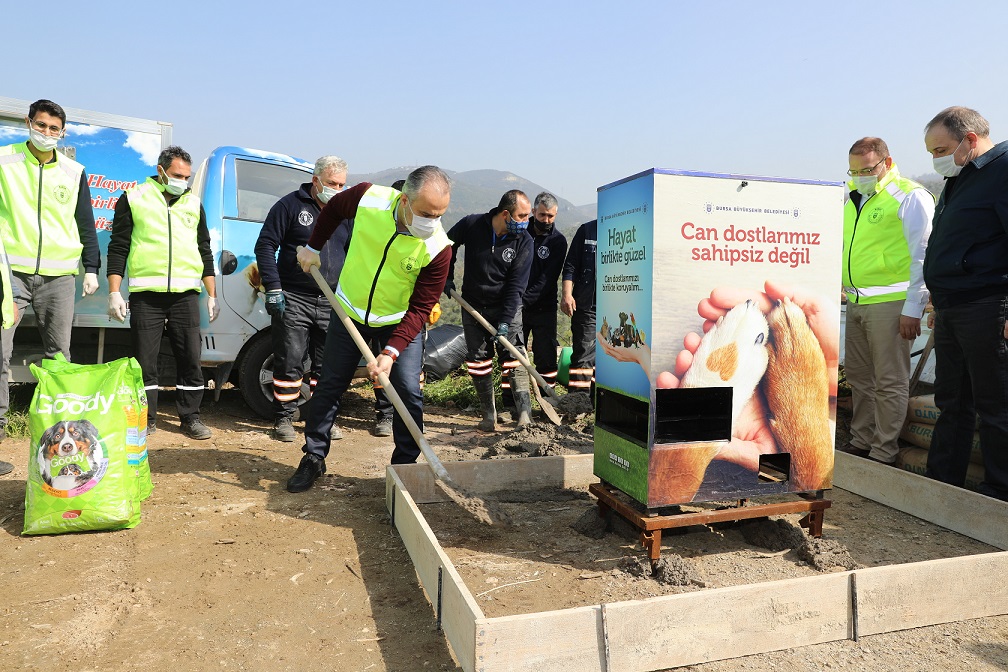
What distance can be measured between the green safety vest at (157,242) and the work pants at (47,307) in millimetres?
472

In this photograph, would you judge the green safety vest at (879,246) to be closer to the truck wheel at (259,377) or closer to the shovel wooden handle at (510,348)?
the shovel wooden handle at (510,348)

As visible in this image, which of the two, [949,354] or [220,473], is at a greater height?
[949,354]

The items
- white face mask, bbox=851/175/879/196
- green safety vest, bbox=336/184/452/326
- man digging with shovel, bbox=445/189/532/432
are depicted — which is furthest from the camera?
man digging with shovel, bbox=445/189/532/432

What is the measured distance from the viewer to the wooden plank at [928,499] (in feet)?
11.6

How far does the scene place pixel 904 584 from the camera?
268cm

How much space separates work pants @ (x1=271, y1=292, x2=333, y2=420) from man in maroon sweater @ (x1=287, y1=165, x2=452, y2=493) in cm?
119

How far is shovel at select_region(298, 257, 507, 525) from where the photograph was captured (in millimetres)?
3615

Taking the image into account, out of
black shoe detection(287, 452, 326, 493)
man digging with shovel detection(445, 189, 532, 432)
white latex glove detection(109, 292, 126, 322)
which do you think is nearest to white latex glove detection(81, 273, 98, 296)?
white latex glove detection(109, 292, 126, 322)

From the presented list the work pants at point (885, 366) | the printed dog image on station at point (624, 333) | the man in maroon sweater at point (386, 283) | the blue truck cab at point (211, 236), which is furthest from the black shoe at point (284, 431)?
the work pants at point (885, 366)

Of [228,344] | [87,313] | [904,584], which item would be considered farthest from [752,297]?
[87,313]

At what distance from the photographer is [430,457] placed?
380 cm

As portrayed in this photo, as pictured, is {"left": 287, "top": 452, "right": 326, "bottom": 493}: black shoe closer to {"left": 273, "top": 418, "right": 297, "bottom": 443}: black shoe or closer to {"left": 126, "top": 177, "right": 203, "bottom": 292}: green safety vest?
{"left": 273, "top": 418, "right": 297, "bottom": 443}: black shoe

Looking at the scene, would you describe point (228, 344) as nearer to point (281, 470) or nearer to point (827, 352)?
point (281, 470)

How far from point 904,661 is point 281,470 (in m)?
3.65
